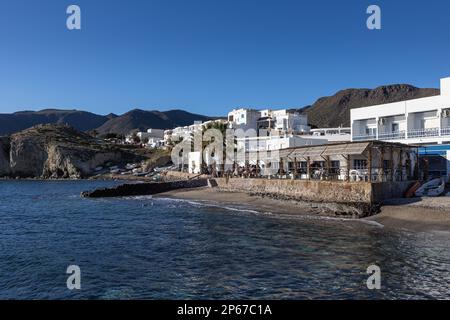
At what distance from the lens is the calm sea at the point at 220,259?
13.7 meters

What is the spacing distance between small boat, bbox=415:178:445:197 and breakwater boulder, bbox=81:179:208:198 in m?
33.3

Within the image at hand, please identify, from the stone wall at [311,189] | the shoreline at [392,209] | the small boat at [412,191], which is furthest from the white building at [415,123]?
the shoreline at [392,209]

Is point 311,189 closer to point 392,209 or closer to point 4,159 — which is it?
point 392,209

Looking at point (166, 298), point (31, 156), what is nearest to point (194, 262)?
point (166, 298)

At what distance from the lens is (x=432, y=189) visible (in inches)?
1359

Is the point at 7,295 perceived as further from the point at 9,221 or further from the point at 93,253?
the point at 9,221

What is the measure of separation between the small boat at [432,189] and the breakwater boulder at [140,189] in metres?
33.3

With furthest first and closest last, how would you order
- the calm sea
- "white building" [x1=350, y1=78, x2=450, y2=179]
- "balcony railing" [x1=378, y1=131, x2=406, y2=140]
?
"balcony railing" [x1=378, y1=131, x2=406, y2=140]
"white building" [x1=350, y1=78, x2=450, y2=179]
the calm sea

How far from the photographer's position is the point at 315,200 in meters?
37.4

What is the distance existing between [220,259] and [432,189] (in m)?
24.8

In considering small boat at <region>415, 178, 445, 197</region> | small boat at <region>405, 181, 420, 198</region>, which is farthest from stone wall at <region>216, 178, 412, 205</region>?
small boat at <region>415, 178, 445, 197</region>

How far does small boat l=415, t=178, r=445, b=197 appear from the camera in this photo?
34094mm

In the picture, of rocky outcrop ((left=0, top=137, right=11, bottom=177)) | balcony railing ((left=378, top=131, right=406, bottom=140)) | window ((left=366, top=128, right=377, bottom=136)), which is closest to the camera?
balcony railing ((left=378, top=131, right=406, bottom=140))

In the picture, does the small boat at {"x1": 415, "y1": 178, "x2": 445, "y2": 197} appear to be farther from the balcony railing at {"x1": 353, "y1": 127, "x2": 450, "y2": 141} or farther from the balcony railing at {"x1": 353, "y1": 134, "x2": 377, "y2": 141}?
the balcony railing at {"x1": 353, "y1": 134, "x2": 377, "y2": 141}
